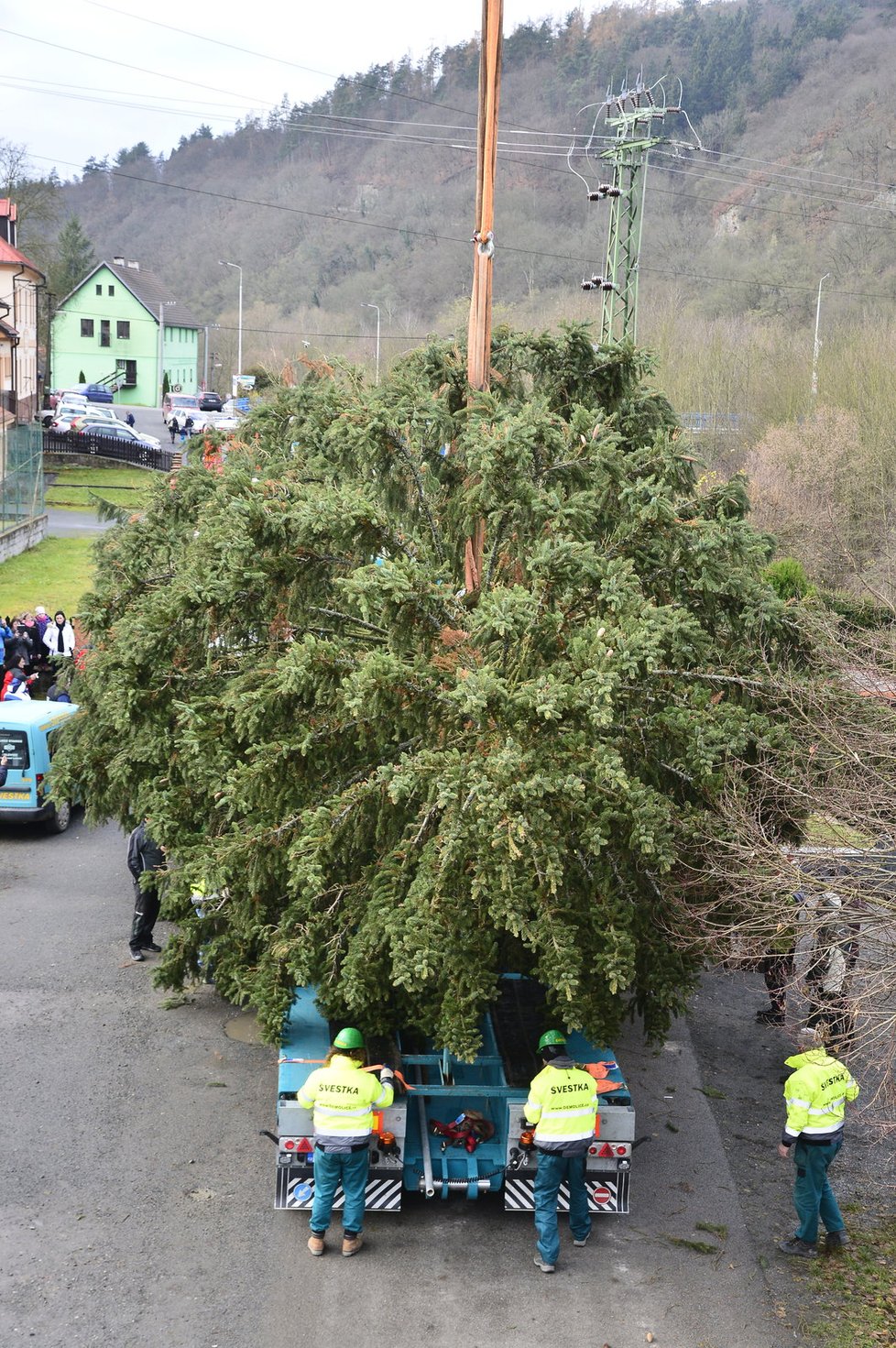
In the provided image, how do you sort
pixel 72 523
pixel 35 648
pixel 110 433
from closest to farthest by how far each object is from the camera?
1. pixel 35 648
2. pixel 72 523
3. pixel 110 433

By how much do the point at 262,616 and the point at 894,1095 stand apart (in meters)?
5.33

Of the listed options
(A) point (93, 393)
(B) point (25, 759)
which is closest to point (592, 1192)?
(B) point (25, 759)

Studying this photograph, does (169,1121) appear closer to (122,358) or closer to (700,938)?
(700,938)

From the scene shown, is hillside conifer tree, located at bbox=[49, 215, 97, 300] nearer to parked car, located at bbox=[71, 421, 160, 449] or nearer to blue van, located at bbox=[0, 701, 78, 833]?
parked car, located at bbox=[71, 421, 160, 449]

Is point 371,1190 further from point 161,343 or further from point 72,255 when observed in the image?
point 72,255

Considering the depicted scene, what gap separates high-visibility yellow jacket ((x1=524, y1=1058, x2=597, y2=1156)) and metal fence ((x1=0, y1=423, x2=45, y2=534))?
28562mm

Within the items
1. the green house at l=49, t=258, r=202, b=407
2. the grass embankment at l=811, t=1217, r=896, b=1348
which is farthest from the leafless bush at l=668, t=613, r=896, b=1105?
the green house at l=49, t=258, r=202, b=407

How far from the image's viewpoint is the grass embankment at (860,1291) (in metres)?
7.77

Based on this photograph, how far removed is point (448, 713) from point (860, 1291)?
462 centimetres

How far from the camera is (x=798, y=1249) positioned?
8664 millimetres

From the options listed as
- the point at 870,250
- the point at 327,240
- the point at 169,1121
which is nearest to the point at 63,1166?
the point at 169,1121

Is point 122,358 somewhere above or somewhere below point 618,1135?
above

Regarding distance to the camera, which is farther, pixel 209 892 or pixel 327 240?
pixel 327 240

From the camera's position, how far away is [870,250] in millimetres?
58531
